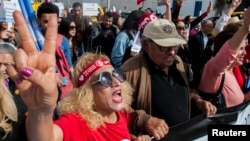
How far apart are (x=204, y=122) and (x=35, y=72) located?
1.70m

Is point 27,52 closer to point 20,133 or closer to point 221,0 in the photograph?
point 20,133

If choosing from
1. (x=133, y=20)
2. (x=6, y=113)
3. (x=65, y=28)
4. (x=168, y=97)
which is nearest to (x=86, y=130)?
(x=6, y=113)

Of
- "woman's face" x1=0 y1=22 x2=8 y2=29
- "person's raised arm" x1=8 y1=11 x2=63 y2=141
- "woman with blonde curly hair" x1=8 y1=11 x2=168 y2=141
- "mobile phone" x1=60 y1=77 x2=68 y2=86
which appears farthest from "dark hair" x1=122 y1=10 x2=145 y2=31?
"person's raised arm" x1=8 y1=11 x2=63 y2=141

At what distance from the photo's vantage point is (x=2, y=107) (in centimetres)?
237

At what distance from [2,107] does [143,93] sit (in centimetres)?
99

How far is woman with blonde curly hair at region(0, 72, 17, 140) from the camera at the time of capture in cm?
235

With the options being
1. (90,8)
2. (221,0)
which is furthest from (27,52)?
(221,0)

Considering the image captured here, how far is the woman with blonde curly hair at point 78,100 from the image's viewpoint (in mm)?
1678

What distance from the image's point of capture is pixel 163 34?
298cm

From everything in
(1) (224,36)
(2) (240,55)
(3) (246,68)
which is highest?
(1) (224,36)

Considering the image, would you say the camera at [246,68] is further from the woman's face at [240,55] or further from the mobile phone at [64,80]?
the mobile phone at [64,80]

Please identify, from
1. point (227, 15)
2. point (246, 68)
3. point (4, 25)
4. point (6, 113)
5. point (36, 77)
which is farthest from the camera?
point (227, 15)

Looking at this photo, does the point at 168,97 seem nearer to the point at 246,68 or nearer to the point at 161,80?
the point at 161,80

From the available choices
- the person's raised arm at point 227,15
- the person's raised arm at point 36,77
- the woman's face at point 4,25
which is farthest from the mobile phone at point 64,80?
the person's raised arm at point 227,15
